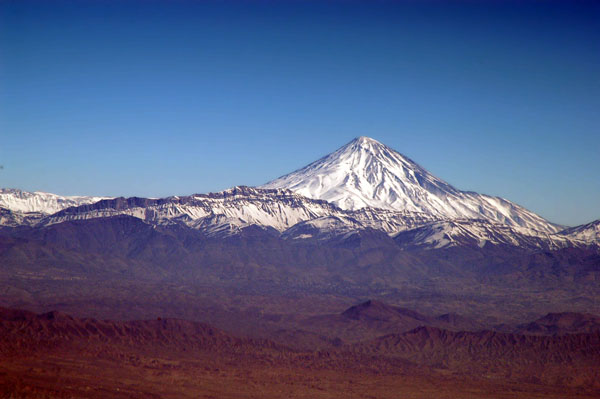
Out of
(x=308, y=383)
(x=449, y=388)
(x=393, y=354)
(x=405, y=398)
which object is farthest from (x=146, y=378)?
(x=393, y=354)

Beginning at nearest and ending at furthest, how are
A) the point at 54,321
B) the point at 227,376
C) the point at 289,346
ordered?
the point at 227,376
the point at 54,321
the point at 289,346

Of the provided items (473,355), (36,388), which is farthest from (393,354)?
(36,388)

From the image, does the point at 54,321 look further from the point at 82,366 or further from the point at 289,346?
Result: the point at 289,346

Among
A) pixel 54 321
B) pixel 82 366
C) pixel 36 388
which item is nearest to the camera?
pixel 36 388

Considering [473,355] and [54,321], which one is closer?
[54,321]

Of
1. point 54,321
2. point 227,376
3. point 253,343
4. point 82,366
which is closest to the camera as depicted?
point 82,366

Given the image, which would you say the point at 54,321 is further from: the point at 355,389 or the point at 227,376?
the point at 355,389
